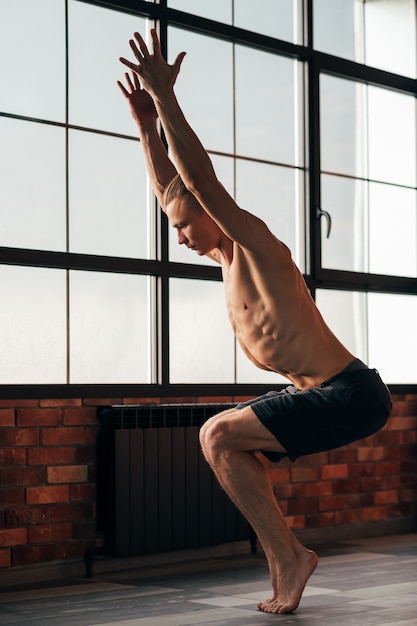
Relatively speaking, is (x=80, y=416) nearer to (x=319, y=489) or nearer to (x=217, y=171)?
(x=217, y=171)

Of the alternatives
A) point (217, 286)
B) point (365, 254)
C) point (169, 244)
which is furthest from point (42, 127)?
point (365, 254)

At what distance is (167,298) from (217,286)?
14.9 inches

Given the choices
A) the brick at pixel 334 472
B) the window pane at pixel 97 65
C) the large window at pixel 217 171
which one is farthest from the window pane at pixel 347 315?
the window pane at pixel 97 65

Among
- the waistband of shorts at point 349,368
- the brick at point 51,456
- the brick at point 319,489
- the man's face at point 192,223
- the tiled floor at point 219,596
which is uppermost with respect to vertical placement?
the man's face at point 192,223

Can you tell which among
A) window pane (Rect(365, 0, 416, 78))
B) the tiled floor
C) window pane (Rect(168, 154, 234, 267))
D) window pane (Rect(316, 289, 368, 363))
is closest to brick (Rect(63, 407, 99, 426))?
the tiled floor

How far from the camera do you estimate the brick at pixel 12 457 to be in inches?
151

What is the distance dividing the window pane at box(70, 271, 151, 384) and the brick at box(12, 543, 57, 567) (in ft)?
2.20

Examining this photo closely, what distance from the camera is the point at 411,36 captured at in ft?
18.9

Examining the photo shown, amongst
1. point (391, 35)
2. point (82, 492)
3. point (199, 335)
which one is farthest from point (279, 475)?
point (391, 35)

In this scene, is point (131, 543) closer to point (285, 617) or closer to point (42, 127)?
point (285, 617)

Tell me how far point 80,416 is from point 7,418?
35cm

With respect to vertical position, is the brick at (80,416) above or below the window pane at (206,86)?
below

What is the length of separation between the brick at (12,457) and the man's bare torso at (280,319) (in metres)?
1.24

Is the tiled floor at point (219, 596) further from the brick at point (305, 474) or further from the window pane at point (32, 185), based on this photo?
the window pane at point (32, 185)
